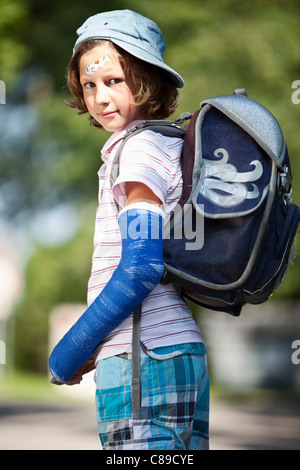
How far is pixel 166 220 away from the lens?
205cm

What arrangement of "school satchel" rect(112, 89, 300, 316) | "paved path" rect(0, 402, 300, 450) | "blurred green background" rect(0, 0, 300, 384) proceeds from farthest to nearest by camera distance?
"blurred green background" rect(0, 0, 300, 384) < "paved path" rect(0, 402, 300, 450) < "school satchel" rect(112, 89, 300, 316)

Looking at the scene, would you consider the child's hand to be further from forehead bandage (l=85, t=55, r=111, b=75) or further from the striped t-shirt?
forehead bandage (l=85, t=55, r=111, b=75)

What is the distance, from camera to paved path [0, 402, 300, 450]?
22.3 ft

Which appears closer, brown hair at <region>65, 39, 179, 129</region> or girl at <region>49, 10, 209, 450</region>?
girl at <region>49, 10, 209, 450</region>

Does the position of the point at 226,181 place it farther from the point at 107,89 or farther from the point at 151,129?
the point at 107,89

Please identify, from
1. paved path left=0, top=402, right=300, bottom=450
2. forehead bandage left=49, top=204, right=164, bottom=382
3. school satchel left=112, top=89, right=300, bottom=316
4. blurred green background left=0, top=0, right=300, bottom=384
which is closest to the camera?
forehead bandage left=49, top=204, right=164, bottom=382

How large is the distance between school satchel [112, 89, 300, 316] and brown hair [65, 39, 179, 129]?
0.54ft

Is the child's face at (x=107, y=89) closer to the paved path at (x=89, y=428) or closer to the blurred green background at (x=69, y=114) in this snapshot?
the paved path at (x=89, y=428)

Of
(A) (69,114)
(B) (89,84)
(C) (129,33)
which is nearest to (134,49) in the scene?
(C) (129,33)

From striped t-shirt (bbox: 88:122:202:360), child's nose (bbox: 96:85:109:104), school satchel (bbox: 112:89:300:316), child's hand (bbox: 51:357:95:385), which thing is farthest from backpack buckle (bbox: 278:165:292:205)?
child's hand (bbox: 51:357:95:385)

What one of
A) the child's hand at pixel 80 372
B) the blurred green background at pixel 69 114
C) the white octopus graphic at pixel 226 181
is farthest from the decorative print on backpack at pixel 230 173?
the blurred green background at pixel 69 114

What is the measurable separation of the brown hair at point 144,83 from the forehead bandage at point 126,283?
465mm

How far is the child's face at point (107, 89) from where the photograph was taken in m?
2.21
